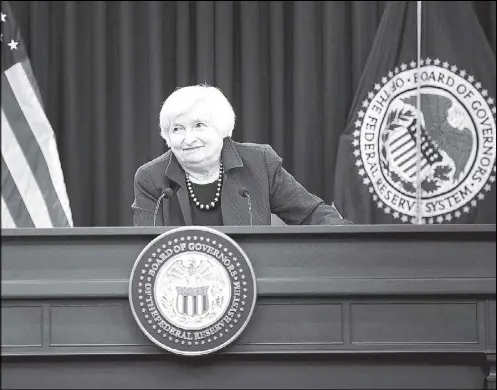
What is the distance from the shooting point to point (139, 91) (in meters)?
5.12

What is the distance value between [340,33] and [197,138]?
98.8 inches

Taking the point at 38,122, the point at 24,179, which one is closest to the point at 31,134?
the point at 38,122

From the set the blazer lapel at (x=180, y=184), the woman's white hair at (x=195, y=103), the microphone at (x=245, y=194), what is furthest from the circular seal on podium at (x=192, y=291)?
the woman's white hair at (x=195, y=103)

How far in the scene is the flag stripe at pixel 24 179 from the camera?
425 centimetres

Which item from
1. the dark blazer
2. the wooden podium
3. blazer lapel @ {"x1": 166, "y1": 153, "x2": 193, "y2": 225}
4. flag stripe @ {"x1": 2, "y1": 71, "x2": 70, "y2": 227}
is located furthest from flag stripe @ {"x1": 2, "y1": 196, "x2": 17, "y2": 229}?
the wooden podium

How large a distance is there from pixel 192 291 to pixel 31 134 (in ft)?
7.78

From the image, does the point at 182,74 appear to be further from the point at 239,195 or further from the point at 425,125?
the point at 239,195

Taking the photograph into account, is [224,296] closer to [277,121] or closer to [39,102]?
[39,102]

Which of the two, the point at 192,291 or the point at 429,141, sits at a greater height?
the point at 429,141

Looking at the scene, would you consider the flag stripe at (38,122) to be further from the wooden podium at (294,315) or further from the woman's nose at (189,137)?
the wooden podium at (294,315)

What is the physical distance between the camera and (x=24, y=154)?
430cm

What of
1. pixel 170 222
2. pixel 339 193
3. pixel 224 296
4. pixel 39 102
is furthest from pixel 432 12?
pixel 224 296

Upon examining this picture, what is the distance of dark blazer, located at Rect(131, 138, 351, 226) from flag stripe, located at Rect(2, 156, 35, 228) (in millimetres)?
1449

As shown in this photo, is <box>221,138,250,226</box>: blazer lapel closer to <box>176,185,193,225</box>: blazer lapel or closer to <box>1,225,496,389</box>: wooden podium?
<box>176,185,193,225</box>: blazer lapel
